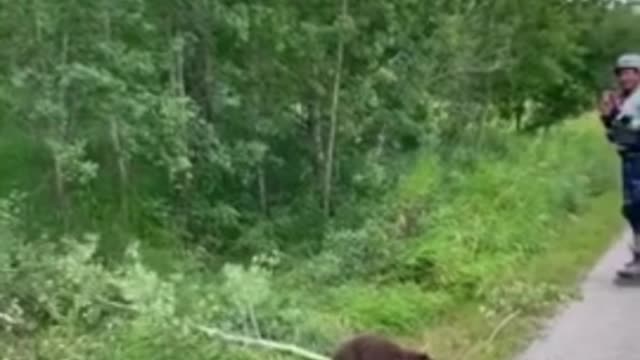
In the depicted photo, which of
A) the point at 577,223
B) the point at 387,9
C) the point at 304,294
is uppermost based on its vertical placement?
the point at 387,9

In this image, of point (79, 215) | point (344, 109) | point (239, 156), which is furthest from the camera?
point (344, 109)

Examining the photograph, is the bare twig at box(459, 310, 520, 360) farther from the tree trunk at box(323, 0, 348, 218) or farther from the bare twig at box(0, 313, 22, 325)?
the tree trunk at box(323, 0, 348, 218)

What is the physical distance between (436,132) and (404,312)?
26.6 ft

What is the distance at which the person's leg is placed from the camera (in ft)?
42.1

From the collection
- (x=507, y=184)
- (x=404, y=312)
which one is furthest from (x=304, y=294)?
(x=507, y=184)

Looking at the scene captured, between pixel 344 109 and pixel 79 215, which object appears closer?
pixel 79 215

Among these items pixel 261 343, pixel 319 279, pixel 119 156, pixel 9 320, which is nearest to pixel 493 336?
pixel 261 343

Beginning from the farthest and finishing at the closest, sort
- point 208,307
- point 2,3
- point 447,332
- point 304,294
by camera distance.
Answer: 1. point 2,3
2. point 304,294
3. point 447,332
4. point 208,307

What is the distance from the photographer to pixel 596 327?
11102 mm

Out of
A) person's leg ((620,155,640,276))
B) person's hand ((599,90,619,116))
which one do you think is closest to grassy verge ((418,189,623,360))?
person's leg ((620,155,640,276))

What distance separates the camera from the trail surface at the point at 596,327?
33.4 feet

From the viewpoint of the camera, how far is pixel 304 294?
38.2 ft

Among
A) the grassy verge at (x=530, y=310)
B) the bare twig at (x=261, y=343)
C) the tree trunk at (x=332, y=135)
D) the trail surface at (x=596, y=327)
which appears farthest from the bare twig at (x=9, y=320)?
the tree trunk at (x=332, y=135)

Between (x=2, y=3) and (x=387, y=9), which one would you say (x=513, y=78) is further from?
(x=2, y=3)
